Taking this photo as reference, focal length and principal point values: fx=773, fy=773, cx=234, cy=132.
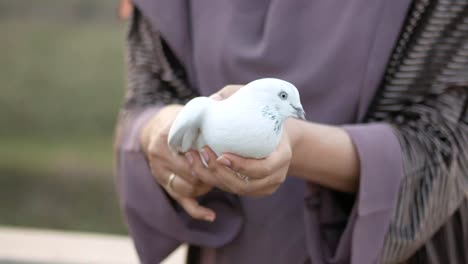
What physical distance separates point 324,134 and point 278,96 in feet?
0.42

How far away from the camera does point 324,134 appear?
74 cm

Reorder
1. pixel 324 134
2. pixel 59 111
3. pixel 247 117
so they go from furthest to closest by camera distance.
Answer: pixel 59 111
pixel 324 134
pixel 247 117

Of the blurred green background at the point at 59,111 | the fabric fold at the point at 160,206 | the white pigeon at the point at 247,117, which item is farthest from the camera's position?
the blurred green background at the point at 59,111

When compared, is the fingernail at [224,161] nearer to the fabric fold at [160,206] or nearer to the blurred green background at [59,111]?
the fabric fold at [160,206]

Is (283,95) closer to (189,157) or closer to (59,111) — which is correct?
(189,157)

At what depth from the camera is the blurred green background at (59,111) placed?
2.91 meters

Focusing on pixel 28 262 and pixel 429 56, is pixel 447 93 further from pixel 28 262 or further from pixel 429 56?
pixel 28 262

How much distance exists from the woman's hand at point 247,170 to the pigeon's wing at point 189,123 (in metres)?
0.02

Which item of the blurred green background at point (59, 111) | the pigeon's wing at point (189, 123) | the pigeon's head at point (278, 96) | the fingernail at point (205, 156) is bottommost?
the blurred green background at point (59, 111)

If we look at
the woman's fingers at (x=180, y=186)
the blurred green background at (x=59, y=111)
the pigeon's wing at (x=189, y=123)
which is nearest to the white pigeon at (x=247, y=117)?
the pigeon's wing at (x=189, y=123)

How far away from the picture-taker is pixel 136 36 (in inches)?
35.8

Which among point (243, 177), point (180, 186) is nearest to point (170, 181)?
point (180, 186)

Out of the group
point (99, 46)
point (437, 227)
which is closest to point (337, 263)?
point (437, 227)

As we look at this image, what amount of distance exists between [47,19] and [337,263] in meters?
3.26
